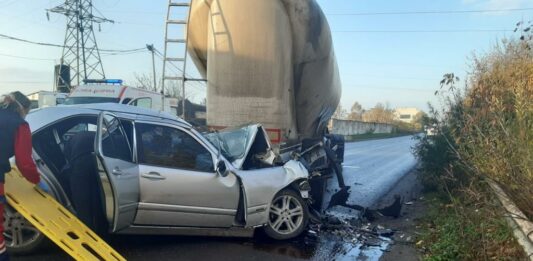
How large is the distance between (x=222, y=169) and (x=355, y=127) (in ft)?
172

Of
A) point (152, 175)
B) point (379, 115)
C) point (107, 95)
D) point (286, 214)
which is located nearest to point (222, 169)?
point (152, 175)

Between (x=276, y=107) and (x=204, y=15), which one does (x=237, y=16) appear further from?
(x=276, y=107)

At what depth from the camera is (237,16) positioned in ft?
25.9

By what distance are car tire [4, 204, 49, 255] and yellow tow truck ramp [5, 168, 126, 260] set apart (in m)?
0.39

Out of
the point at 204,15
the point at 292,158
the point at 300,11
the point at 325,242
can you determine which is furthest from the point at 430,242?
the point at 204,15

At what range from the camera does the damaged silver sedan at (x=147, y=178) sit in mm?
4500

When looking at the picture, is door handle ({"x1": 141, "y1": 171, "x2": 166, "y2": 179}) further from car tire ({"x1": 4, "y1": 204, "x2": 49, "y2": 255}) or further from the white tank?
the white tank

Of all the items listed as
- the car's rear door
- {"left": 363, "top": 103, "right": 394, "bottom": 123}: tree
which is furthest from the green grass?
{"left": 363, "top": 103, "right": 394, "bottom": 123}: tree

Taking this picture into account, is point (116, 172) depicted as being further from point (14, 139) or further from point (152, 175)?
point (14, 139)

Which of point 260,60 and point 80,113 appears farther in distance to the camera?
point 260,60

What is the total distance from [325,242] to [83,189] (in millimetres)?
3059

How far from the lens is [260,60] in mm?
7895

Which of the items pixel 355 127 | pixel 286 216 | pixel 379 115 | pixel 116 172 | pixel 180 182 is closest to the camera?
pixel 116 172

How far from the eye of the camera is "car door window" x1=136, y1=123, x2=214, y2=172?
15.8 ft
